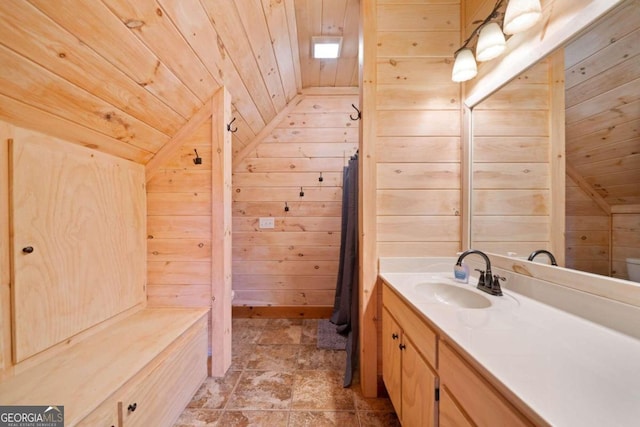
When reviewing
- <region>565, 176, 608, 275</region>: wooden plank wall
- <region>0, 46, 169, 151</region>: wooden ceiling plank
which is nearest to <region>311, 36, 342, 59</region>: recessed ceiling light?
<region>0, 46, 169, 151</region>: wooden ceiling plank

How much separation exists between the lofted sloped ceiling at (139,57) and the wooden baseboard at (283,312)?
72.5 inches

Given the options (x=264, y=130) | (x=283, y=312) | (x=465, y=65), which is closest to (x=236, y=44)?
(x=264, y=130)

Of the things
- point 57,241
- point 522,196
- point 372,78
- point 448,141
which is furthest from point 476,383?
point 57,241

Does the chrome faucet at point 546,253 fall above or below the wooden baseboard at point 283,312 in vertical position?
above

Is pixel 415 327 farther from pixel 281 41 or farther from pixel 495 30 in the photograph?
pixel 281 41

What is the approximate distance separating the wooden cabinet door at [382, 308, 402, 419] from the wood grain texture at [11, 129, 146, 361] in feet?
5.21

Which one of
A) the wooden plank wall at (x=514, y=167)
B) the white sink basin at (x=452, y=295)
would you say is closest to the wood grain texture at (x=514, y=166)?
the wooden plank wall at (x=514, y=167)

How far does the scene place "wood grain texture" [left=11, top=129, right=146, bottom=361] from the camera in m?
0.95

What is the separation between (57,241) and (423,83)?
84.6 inches

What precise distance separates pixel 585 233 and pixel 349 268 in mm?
1572

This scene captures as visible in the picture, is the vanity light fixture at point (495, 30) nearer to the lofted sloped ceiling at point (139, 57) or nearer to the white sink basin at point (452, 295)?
the lofted sloped ceiling at point (139, 57)

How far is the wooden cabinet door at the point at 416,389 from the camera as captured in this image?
85cm

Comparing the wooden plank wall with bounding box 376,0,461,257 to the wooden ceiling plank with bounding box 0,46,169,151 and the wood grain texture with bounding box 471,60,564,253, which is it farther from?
the wooden ceiling plank with bounding box 0,46,169,151

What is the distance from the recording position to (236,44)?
148cm
